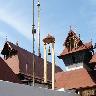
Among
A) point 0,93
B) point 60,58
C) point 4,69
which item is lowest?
point 0,93

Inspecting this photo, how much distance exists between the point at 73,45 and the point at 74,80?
23.9ft

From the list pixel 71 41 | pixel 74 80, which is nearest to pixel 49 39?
pixel 74 80

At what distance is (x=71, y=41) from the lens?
142 feet

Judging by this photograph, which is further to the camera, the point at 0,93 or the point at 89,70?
the point at 89,70

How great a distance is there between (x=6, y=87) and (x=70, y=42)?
20.6 metres

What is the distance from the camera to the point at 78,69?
3925 cm

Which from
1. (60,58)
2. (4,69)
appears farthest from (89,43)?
(4,69)

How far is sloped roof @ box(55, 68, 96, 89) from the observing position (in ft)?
115

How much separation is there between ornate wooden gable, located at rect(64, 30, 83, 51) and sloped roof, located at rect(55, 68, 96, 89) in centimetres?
415

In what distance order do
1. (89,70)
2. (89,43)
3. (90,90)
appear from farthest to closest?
(89,43) → (89,70) → (90,90)

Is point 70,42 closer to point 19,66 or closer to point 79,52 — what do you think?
point 79,52

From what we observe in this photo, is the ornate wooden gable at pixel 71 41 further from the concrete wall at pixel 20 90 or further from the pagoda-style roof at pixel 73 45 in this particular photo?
the concrete wall at pixel 20 90

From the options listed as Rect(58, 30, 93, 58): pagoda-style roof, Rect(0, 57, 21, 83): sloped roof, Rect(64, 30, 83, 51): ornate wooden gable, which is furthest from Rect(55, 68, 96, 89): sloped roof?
Rect(0, 57, 21, 83): sloped roof

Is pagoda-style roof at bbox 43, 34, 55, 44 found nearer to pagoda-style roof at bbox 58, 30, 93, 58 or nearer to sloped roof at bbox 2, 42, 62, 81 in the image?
sloped roof at bbox 2, 42, 62, 81
